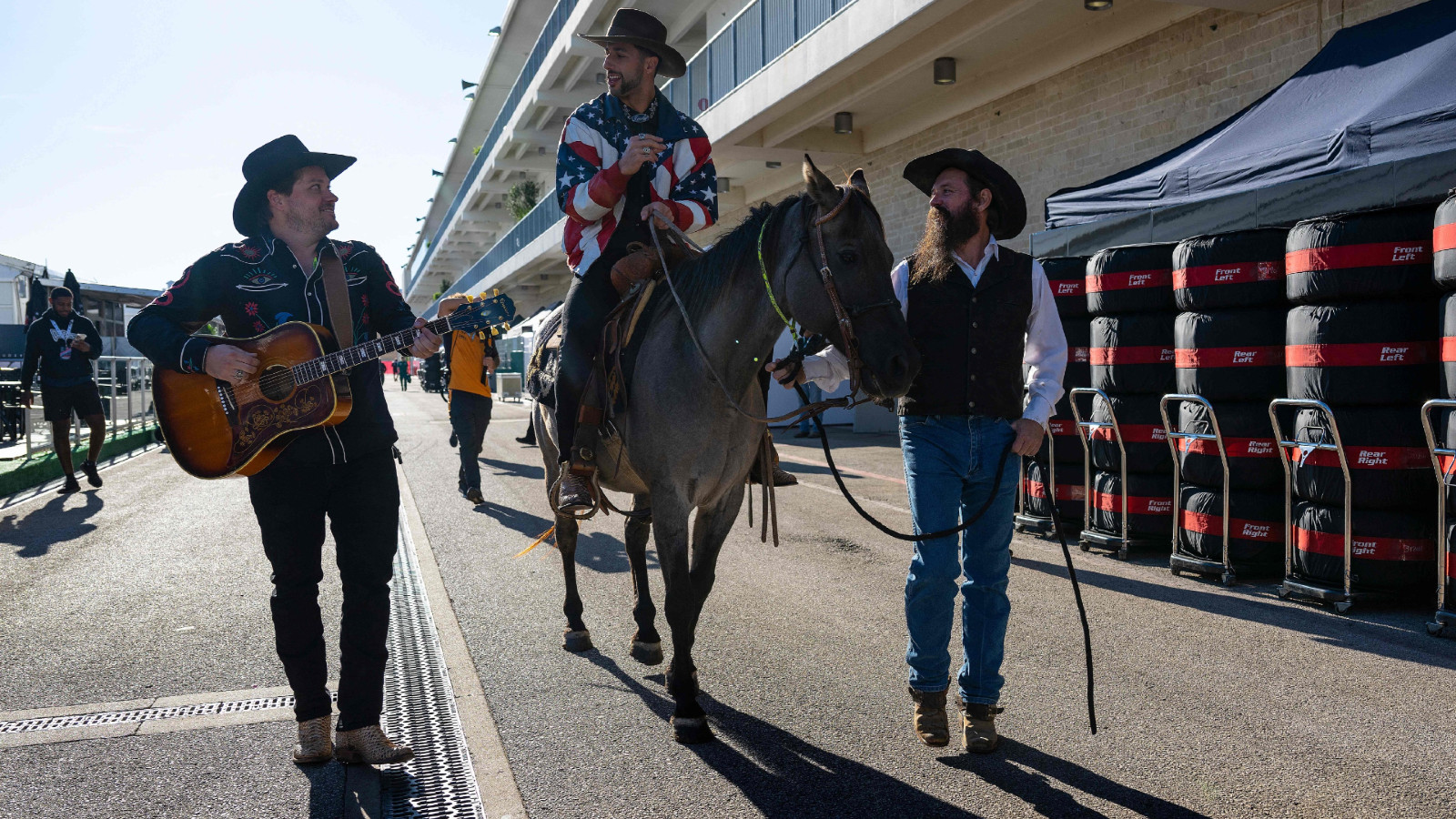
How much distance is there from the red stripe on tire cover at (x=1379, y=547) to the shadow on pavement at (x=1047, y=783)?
328 centimetres

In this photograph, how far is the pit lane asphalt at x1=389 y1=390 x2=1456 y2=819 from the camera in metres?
3.25

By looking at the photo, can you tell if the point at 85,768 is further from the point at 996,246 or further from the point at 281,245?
the point at 996,246

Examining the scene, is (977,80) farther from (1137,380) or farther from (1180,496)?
(1180,496)

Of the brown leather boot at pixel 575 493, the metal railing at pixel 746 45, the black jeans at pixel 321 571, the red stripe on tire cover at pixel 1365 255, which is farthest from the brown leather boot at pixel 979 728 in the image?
the metal railing at pixel 746 45

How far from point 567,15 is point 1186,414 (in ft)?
101

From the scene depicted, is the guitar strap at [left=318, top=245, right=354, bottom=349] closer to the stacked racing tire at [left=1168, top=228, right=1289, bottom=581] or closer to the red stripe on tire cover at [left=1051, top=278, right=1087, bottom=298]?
the stacked racing tire at [left=1168, top=228, right=1289, bottom=581]

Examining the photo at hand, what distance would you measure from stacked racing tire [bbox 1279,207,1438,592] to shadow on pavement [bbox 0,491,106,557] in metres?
9.62

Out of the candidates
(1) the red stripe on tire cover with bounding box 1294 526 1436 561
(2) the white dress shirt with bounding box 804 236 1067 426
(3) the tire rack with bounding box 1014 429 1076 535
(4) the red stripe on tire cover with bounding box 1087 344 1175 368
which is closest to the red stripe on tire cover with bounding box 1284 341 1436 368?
(1) the red stripe on tire cover with bounding box 1294 526 1436 561

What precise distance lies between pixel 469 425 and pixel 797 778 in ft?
26.6

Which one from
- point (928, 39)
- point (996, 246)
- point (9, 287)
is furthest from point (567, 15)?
point (996, 246)

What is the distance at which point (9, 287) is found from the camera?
27.0 m

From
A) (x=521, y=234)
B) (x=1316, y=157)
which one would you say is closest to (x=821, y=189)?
(x=1316, y=157)

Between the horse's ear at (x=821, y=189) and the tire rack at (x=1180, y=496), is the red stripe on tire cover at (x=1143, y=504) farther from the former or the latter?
the horse's ear at (x=821, y=189)

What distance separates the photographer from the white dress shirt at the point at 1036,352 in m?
3.64
